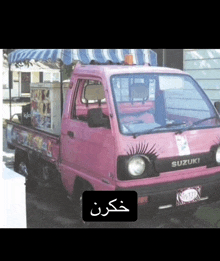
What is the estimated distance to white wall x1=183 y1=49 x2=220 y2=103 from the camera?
3.54 meters

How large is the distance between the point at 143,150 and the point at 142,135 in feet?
0.38

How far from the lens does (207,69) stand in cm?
384

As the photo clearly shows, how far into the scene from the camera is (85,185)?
3.44 meters

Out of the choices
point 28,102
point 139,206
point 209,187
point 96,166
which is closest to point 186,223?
point 209,187

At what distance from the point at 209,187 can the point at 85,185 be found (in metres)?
1.03

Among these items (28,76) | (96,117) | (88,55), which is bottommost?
(96,117)

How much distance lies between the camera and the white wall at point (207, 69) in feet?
11.6

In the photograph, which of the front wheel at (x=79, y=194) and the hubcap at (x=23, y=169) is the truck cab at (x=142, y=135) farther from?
the hubcap at (x=23, y=169)

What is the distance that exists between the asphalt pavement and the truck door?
0.43m

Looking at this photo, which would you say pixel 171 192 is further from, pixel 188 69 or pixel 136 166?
pixel 188 69

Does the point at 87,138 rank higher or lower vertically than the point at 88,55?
lower

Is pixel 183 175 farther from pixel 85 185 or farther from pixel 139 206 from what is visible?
pixel 85 185

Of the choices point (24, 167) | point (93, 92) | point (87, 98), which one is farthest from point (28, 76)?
point (93, 92)

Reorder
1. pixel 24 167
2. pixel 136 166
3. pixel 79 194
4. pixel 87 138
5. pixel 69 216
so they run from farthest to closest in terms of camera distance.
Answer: pixel 24 167, pixel 69 216, pixel 79 194, pixel 87 138, pixel 136 166
